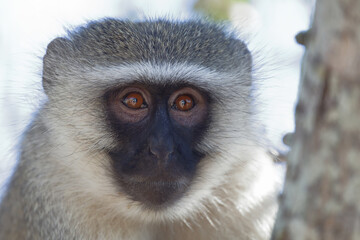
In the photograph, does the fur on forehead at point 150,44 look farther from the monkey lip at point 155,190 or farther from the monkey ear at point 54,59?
the monkey lip at point 155,190

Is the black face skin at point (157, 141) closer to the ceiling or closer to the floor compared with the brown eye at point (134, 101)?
closer to the floor

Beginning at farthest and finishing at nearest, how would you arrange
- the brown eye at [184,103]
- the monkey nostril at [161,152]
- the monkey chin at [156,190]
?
the brown eye at [184,103]
the monkey chin at [156,190]
the monkey nostril at [161,152]

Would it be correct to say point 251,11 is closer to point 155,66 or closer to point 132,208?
point 155,66

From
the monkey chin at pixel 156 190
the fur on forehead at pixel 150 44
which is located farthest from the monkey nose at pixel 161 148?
the fur on forehead at pixel 150 44

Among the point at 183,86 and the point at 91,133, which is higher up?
the point at 183,86

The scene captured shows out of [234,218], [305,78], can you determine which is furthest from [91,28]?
[305,78]

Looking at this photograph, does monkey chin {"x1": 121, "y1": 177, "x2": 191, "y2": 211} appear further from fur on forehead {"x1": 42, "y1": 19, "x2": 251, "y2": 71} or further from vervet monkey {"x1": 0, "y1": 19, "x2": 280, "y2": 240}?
fur on forehead {"x1": 42, "y1": 19, "x2": 251, "y2": 71}
